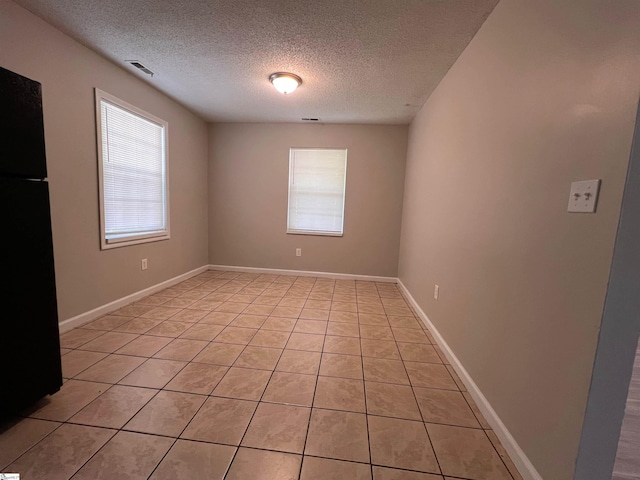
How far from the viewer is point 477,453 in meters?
1.23

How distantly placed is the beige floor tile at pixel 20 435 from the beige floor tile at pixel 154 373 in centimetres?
37

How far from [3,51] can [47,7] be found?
42 cm

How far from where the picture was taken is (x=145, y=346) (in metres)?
2.03

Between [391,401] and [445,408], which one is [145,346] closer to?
[391,401]

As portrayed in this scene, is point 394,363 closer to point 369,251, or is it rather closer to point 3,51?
point 369,251


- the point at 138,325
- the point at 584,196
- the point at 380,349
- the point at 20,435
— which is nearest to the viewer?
the point at 584,196

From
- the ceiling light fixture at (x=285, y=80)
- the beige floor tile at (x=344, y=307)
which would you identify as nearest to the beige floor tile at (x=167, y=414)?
the beige floor tile at (x=344, y=307)

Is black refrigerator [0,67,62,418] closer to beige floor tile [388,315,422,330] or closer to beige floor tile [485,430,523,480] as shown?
beige floor tile [485,430,523,480]

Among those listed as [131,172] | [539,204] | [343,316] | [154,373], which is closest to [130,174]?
[131,172]

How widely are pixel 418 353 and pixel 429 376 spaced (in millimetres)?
301

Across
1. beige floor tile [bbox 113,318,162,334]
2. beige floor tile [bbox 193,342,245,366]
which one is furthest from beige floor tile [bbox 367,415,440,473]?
beige floor tile [bbox 113,318,162,334]

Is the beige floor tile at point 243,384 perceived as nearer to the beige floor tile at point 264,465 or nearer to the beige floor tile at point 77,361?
the beige floor tile at point 264,465

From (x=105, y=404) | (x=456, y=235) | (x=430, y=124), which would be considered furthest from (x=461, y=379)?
(x=430, y=124)

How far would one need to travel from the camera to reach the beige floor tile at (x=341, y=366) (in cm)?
179
